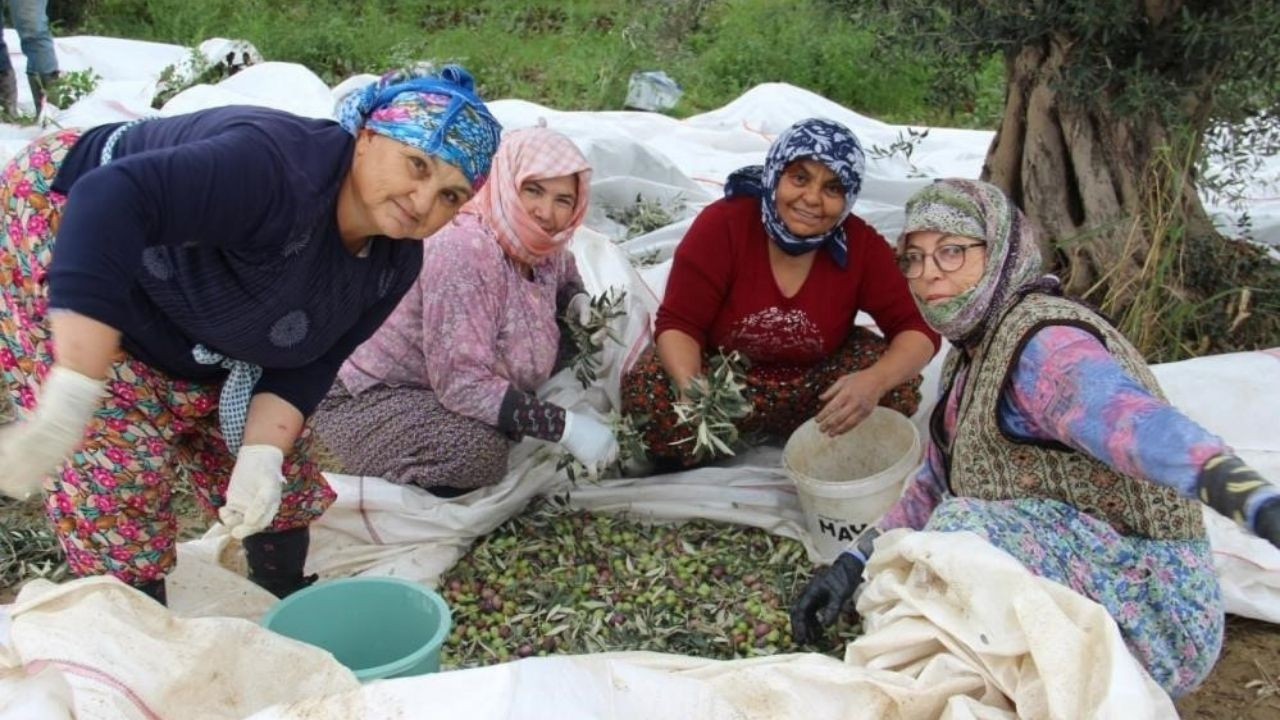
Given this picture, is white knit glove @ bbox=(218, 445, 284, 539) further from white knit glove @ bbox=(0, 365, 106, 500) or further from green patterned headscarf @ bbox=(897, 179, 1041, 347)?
green patterned headscarf @ bbox=(897, 179, 1041, 347)

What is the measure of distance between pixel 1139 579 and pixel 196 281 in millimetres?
1740

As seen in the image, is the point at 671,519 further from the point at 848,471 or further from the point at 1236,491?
the point at 1236,491

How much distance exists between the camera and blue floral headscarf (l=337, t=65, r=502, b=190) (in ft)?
6.31

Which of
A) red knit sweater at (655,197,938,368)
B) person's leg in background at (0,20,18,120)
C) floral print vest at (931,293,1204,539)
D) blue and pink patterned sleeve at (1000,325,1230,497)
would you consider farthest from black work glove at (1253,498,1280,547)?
person's leg in background at (0,20,18,120)

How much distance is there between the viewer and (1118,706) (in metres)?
1.56

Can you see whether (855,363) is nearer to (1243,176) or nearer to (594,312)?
(594,312)

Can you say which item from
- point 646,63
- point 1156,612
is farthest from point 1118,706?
point 646,63

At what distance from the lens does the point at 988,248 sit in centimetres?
216

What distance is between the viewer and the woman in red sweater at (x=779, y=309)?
10.0 feet

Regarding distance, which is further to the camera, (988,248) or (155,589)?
(155,589)

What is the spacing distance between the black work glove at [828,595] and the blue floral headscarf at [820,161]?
40.0 inches

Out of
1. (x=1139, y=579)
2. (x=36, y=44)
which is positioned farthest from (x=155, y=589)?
(x=36, y=44)

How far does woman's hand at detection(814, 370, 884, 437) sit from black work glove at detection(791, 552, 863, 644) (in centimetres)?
59

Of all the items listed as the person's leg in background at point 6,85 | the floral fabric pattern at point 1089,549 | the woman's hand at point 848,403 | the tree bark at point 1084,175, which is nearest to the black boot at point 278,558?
the woman's hand at point 848,403
